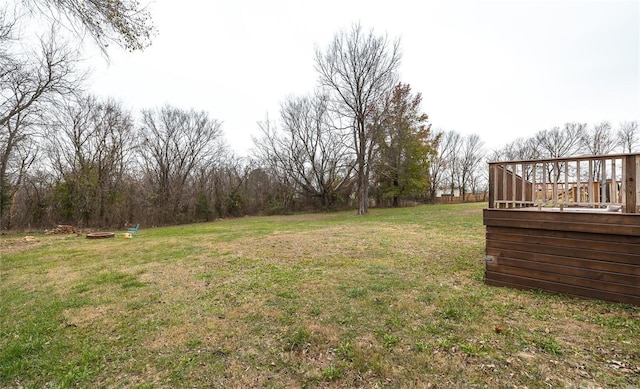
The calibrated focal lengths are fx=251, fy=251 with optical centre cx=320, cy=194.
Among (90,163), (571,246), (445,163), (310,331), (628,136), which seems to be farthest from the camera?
(445,163)

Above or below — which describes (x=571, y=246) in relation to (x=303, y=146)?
below

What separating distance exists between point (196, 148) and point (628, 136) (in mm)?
42648

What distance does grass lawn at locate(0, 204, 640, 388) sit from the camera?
1904 mm

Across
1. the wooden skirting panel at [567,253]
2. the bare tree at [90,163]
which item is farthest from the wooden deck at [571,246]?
the bare tree at [90,163]

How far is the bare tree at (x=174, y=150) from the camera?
57.5ft

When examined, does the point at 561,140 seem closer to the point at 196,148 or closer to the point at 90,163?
the point at 196,148

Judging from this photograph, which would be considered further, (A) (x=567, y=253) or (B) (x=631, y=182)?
(A) (x=567, y=253)

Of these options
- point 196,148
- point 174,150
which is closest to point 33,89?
point 174,150

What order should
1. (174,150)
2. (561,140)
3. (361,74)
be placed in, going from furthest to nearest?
(561,140), (174,150), (361,74)

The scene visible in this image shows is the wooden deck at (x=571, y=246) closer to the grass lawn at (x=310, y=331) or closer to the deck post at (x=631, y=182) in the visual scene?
the deck post at (x=631, y=182)

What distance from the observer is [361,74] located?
16.0 m

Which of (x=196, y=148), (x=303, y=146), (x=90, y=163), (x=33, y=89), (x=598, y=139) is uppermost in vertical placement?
(x=598, y=139)

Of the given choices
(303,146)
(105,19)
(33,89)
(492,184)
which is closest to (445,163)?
(303,146)

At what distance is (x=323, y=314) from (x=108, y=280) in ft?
13.3
